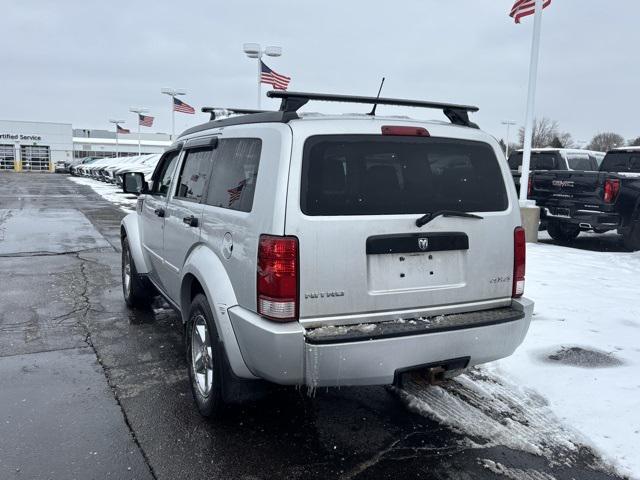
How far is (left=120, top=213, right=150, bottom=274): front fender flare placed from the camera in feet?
18.4

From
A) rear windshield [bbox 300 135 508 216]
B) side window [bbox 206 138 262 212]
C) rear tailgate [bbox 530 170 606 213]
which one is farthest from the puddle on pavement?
rear tailgate [bbox 530 170 606 213]

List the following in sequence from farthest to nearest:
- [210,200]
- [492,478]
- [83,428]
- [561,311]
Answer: [561,311]
[210,200]
[83,428]
[492,478]

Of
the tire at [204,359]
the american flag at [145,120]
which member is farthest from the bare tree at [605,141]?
the tire at [204,359]

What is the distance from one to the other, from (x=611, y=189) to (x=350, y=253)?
896 centimetres

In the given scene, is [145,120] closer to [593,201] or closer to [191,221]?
[593,201]

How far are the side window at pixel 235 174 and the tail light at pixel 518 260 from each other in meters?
1.74

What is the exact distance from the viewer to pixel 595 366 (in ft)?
14.8

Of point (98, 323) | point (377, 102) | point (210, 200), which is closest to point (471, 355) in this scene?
point (377, 102)

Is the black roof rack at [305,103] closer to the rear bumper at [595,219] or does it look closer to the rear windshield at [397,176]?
the rear windshield at [397,176]

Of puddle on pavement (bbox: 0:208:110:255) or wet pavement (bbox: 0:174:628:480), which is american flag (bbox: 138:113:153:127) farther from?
wet pavement (bbox: 0:174:628:480)

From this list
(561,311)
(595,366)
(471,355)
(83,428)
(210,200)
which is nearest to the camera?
(471,355)

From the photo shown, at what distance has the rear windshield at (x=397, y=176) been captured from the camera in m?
2.96

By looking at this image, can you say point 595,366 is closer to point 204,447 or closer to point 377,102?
point 377,102

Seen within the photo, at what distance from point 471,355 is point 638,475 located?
1112mm
